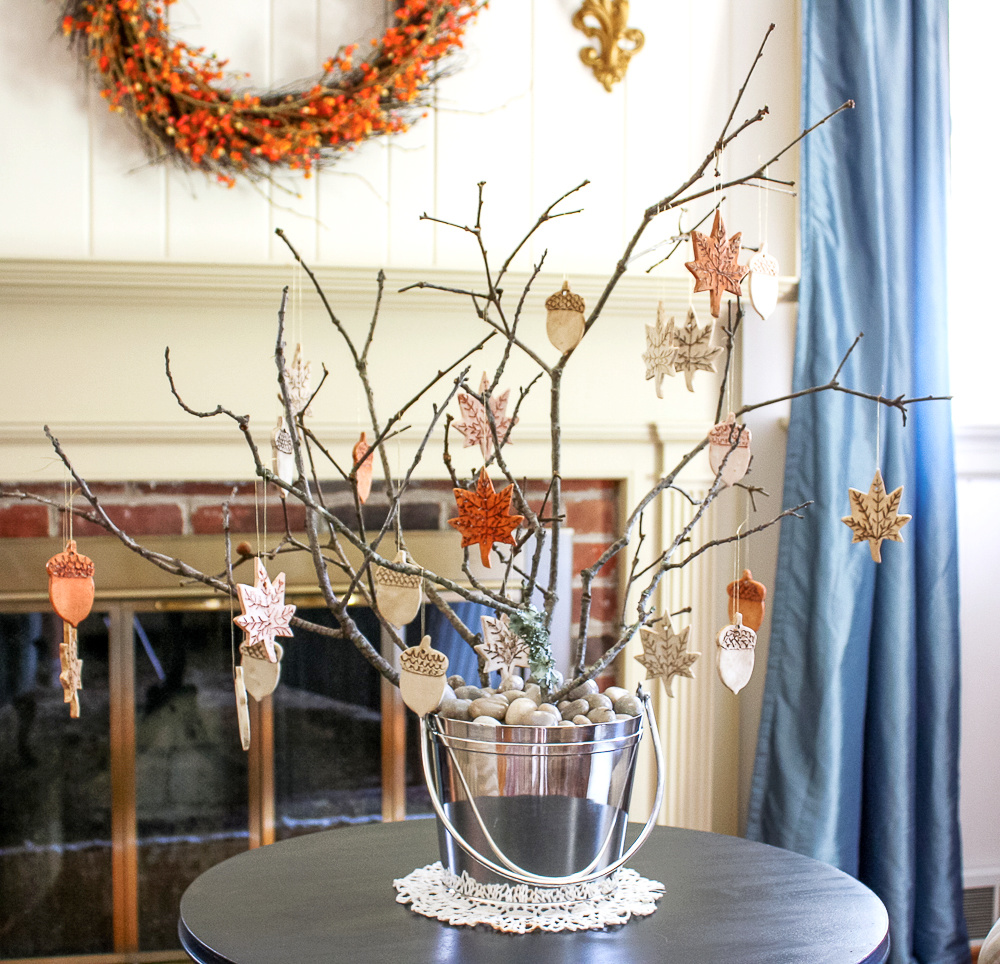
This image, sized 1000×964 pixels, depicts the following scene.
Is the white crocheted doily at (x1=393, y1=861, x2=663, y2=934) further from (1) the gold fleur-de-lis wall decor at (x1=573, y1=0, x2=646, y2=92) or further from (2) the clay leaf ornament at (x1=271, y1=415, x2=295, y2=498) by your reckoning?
(1) the gold fleur-de-lis wall decor at (x1=573, y1=0, x2=646, y2=92)

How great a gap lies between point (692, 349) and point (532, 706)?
33 cm

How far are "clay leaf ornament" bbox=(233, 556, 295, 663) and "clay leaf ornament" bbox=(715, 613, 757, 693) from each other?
0.38 meters

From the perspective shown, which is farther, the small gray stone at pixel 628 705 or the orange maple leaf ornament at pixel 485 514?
the small gray stone at pixel 628 705

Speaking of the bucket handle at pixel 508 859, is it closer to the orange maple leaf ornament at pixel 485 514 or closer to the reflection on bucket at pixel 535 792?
the reflection on bucket at pixel 535 792

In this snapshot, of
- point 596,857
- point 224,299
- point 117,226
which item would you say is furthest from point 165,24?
point 596,857

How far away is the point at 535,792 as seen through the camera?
87cm

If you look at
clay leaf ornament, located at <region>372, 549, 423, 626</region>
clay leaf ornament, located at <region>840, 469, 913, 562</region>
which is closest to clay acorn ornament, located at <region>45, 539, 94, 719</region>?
clay leaf ornament, located at <region>372, 549, 423, 626</region>

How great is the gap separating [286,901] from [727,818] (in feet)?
3.67

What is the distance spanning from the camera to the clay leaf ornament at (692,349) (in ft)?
3.02

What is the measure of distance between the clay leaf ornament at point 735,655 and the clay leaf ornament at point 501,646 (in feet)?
0.62

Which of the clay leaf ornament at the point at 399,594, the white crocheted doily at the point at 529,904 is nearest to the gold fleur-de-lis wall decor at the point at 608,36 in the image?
the clay leaf ornament at the point at 399,594

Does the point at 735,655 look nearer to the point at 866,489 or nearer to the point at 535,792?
the point at 535,792

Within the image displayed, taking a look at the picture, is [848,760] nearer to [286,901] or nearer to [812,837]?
[812,837]

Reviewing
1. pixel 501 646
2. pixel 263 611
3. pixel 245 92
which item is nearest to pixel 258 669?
pixel 263 611
